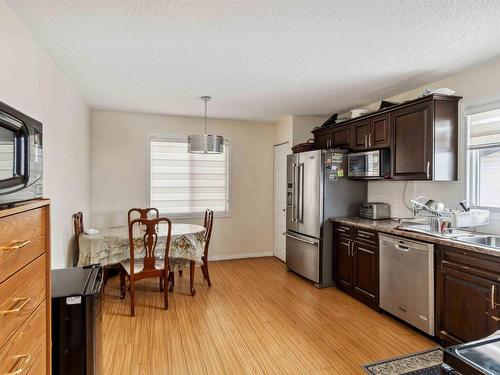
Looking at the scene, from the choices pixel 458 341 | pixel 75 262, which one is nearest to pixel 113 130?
pixel 75 262

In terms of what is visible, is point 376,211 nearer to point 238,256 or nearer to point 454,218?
point 454,218

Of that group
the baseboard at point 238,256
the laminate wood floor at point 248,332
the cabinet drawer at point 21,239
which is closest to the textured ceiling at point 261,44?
the cabinet drawer at point 21,239

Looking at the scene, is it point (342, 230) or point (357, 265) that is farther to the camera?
point (342, 230)

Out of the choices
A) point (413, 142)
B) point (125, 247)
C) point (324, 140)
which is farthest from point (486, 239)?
point (125, 247)

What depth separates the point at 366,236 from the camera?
335 centimetres

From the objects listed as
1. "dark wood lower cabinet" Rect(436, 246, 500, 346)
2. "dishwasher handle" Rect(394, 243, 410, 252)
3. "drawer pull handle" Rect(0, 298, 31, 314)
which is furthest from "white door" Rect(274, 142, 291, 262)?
"drawer pull handle" Rect(0, 298, 31, 314)

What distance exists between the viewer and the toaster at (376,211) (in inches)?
147

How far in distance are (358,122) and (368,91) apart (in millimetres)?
416

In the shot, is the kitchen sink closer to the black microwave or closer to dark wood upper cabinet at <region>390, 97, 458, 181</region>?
dark wood upper cabinet at <region>390, 97, 458, 181</region>

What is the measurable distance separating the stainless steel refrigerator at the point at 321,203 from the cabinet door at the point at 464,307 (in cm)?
156

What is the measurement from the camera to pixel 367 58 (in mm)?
2639

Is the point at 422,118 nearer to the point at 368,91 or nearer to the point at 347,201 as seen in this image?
the point at 368,91

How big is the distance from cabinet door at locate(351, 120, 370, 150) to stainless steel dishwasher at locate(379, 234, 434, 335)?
1.27 meters

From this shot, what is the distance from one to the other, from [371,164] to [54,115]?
11.4ft
